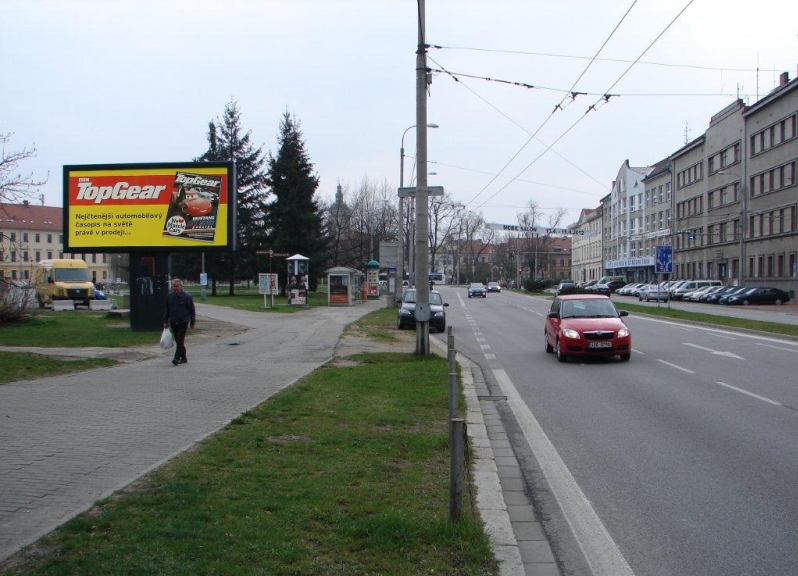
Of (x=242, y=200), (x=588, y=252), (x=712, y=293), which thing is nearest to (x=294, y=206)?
(x=242, y=200)

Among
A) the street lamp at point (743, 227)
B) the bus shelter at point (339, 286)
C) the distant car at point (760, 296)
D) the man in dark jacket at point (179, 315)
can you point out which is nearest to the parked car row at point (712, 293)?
the distant car at point (760, 296)

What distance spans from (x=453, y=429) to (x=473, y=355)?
14781 millimetres

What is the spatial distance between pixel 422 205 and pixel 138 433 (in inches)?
387

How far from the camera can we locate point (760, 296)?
5278 centimetres

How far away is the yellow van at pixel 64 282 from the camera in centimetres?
4109

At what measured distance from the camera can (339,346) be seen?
20.6m

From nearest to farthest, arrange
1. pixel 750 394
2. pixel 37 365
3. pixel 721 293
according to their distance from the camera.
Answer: pixel 750 394 → pixel 37 365 → pixel 721 293

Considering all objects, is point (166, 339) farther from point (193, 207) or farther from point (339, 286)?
point (339, 286)

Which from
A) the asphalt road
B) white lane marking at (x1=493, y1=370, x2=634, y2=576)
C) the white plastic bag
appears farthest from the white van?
white lane marking at (x1=493, y1=370, x2=634, y2=576)

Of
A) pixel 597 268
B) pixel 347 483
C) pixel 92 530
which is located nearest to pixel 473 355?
pixel 347 483

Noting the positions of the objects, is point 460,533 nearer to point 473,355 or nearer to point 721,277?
point 473,355

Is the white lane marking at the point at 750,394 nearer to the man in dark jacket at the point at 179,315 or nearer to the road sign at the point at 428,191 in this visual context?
the road sign at the point at 428,191

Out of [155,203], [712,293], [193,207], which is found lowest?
[712,293]

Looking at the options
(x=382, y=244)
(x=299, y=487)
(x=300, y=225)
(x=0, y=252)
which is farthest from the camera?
(x=300, y=225)
